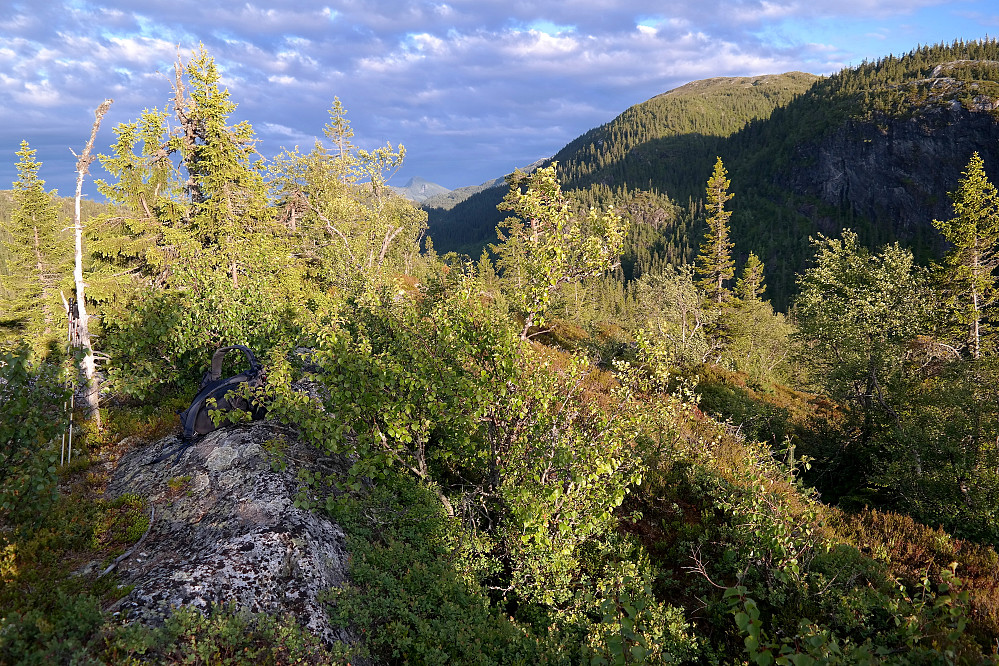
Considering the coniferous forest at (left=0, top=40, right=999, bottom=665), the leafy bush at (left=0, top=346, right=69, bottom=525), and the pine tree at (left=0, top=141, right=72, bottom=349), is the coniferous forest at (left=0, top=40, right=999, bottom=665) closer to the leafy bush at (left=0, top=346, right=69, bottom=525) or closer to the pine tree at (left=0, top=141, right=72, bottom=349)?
the leafy bush at (left=0, top=346, right=69, bottom=525)

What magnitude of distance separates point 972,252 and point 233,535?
1663 inches

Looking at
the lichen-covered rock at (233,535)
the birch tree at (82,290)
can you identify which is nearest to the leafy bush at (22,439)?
the lichen-covered rock at (233,535)

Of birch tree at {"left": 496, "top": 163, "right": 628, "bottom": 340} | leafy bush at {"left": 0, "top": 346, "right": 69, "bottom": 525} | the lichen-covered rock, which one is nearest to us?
the lichen-covered rock

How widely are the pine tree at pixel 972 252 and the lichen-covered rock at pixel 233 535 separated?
115 feet

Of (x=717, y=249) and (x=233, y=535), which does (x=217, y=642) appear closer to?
(x=233, y=535)

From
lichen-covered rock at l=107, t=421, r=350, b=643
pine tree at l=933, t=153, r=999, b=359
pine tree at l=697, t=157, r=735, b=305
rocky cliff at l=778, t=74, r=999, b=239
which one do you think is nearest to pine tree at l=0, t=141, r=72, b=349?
lichen-covered rock at l=107, t=421, r=350, b=643

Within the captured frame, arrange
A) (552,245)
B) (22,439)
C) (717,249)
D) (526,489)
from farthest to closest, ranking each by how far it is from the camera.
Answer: (717,249) < (552,245) < (526,489) < (22,439)

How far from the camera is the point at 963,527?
9.87 meters

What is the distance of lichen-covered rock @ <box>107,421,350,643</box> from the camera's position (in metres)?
5.22

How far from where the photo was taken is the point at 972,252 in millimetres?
28844

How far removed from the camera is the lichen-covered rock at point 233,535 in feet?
17.1

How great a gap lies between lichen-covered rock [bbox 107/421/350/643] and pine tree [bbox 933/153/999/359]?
3515cm

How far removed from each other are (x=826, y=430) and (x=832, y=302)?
27.5ft

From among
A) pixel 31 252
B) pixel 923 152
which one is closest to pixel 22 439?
pixel 31 252
